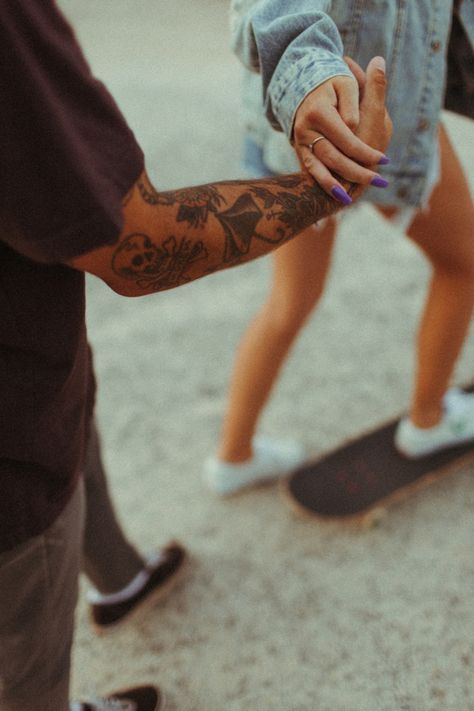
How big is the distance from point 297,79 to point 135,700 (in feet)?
3.73

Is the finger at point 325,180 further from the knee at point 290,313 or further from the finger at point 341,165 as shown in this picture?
the knee at point 290,313

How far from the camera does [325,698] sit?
1.41 m

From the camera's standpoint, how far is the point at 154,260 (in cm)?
80

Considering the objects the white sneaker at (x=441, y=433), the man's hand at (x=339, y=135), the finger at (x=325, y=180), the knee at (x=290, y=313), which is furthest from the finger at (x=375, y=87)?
the white sneaker at (x=441, y=433)

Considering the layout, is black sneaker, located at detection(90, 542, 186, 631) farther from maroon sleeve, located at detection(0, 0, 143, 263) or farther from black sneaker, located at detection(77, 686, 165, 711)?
maroon sleeve, located at detection(0, 0, 143, 263)

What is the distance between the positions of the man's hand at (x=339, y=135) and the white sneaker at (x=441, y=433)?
1001mm

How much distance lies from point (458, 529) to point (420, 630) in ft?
0.95

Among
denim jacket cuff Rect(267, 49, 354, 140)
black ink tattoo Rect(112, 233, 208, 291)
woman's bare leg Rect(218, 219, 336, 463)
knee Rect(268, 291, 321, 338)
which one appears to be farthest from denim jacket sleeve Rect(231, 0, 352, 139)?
knee Rect(268, 291, 321, 338)

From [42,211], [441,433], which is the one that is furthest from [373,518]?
[42,211]

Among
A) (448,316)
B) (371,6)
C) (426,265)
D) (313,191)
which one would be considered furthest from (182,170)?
(313,191)

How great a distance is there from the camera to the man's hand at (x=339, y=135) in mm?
921

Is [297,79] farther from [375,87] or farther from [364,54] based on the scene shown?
[364,54]

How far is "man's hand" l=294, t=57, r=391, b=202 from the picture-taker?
3.02 ft

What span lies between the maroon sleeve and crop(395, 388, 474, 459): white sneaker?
1.28 m
